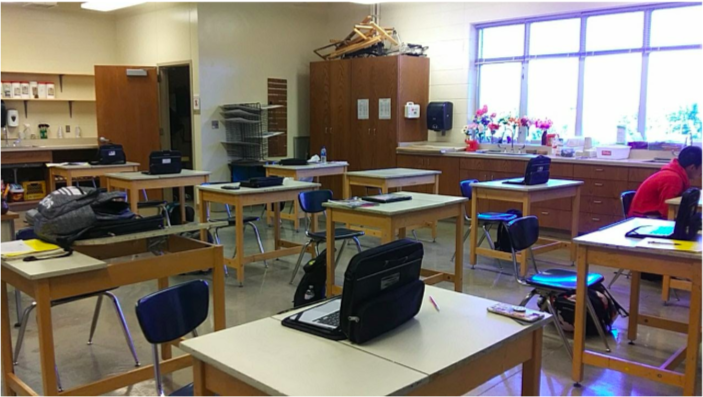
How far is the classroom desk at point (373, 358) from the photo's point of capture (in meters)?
1.52

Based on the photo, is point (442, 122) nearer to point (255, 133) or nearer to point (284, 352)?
point (255, 133)

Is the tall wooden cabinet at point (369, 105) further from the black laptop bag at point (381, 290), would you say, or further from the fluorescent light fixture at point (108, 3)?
the black laptop bag at point (381, 290)

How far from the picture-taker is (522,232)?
3.70 meters

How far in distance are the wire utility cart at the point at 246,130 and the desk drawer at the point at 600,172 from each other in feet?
14.6

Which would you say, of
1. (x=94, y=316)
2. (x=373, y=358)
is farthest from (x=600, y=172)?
(x=373, y=358)

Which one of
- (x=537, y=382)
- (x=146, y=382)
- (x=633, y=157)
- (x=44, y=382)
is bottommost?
(x=146, y=382)

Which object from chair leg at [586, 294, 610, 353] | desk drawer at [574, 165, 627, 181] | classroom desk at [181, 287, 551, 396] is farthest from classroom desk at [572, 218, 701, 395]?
desk drawer at [574, 165, 627, 181]

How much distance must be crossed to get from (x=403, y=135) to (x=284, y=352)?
6.92 metres

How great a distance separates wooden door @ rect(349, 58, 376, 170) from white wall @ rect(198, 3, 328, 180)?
52.1 inches

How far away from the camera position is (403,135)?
8414 millimetres

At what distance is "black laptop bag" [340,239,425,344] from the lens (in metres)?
1.72

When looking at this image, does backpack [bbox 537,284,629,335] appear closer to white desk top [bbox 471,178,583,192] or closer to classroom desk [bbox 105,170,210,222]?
white desk top [bbox 471,178,583,192]

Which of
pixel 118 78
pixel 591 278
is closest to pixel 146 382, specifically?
pixel 591 278

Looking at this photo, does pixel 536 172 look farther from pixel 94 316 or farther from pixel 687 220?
pixel 94 316
